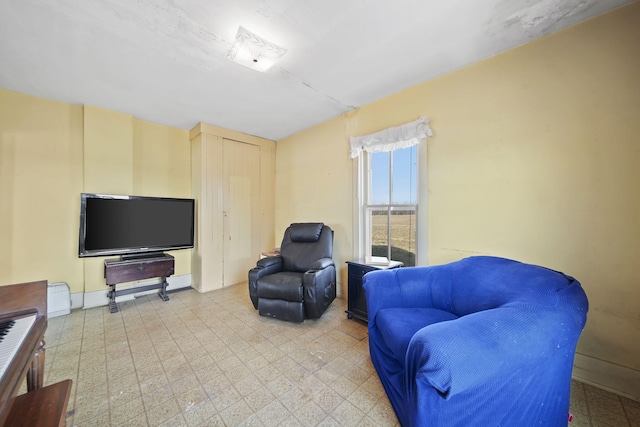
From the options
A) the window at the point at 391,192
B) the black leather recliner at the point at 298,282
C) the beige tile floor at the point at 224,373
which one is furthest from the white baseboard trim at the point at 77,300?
the window at the point at 391,192

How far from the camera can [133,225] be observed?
10.1 feet

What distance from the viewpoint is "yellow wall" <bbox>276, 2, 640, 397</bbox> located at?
4.98 feet

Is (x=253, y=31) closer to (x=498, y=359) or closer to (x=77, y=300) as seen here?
(x=498, y=359)

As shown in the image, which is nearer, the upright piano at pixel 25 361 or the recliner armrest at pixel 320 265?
the upright piano at pixel 25 361

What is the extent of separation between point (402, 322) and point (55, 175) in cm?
407

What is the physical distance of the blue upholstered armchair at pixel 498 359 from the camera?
88 cm

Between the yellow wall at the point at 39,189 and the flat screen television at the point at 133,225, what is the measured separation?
355mm

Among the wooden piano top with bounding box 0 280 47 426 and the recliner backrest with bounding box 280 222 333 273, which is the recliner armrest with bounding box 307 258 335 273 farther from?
the wooden piano top with bounding box 0 280 47 426

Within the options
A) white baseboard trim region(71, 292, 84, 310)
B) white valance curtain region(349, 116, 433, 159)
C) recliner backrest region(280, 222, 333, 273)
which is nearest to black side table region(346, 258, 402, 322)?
recliner backrest region(280, 222, 333, 273)

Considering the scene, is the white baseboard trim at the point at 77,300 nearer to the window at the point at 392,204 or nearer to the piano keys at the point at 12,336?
the piano keys at the point at 12,336

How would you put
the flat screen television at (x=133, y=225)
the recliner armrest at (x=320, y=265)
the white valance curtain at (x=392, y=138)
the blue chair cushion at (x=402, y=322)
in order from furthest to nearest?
the flat screen television at (x=133, y=225) < the recliner armrest at (x=320, y=265) < the white valance curtain at (x=392, y=138) < the blue chair cushion at (x=402, y=322)

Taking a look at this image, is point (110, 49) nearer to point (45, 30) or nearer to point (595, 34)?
point (45, 30)

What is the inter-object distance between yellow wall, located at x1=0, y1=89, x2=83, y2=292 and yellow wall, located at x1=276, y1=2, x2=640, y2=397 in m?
4.10

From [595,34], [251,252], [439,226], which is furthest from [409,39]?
[251,252]
